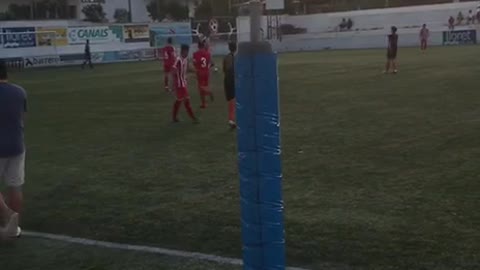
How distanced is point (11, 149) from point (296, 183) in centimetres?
375

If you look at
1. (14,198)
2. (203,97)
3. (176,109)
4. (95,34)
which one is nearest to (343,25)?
(95,34)

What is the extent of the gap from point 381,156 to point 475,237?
444cm

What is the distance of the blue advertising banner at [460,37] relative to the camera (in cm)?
5572

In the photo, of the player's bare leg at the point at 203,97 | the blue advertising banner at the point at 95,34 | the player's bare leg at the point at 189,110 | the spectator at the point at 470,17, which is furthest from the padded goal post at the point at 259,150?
the spectator at the point at 470,17

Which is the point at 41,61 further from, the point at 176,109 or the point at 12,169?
the point at 12,169

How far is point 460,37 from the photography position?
56.2 meters

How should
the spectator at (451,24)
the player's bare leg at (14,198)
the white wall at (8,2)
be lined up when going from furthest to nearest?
1. the white wall at (8,2)
2. the spectator at (451,24)
3. the player's bare leg at (14,198)

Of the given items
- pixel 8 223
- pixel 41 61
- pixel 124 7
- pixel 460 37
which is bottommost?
pixel 41 61

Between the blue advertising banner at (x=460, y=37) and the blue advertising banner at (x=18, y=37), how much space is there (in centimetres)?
2993

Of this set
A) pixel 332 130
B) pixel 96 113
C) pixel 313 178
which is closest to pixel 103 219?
pixel 313 178

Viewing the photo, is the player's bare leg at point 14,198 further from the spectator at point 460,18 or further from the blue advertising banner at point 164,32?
the spectator at point 460,18

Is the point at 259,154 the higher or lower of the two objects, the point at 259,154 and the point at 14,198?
the higher

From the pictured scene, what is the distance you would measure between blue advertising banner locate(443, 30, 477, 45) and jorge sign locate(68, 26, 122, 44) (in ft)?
79.6

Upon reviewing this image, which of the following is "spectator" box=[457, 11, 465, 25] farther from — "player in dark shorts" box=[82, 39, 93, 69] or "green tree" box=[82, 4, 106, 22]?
"player in dark shorts" box=[82, 39, 93, 69]
